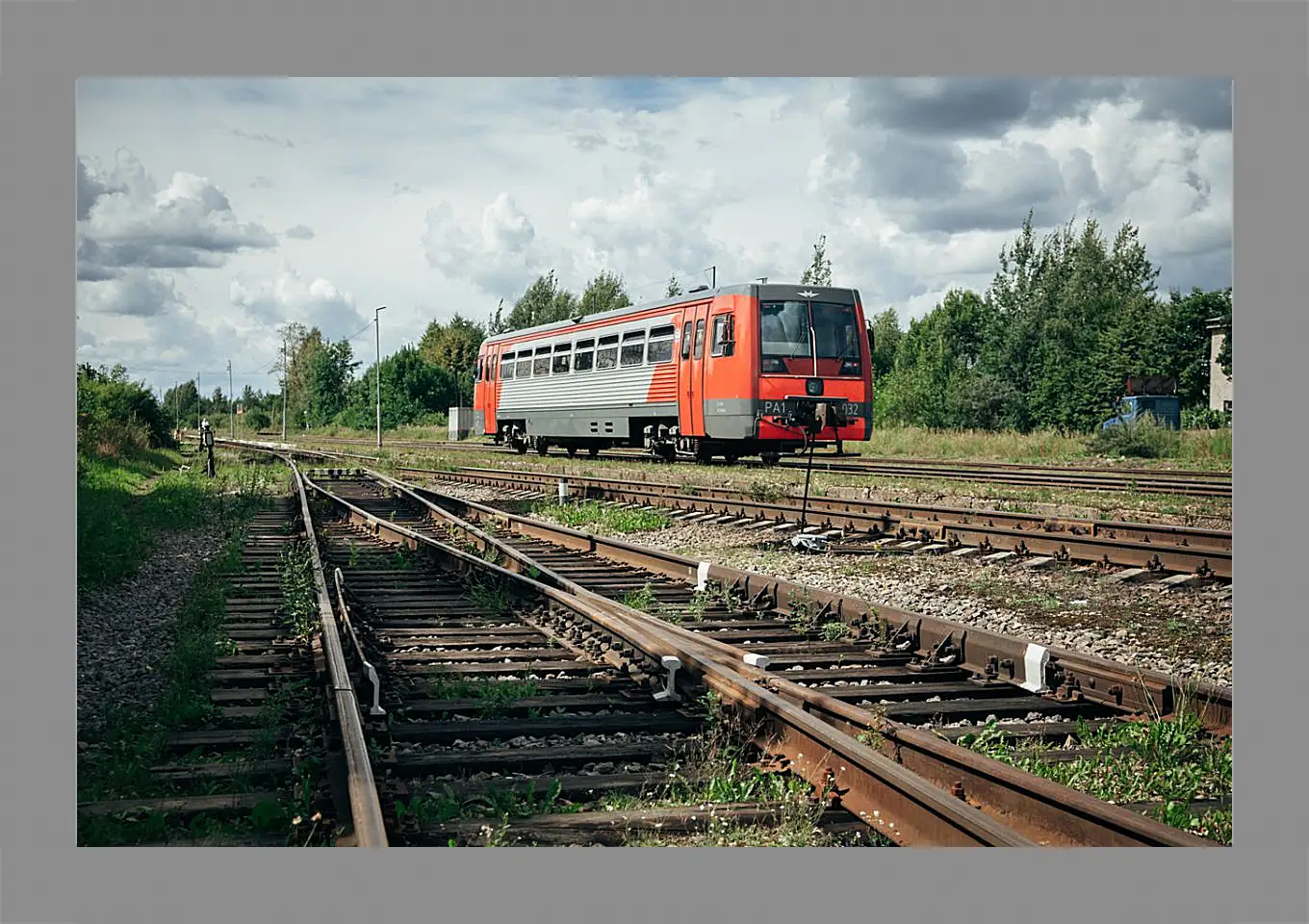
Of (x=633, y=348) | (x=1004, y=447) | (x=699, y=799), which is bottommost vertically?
(x=699, y=799)

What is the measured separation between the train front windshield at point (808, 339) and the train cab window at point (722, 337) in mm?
479

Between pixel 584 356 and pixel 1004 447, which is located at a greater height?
pixel 584 356

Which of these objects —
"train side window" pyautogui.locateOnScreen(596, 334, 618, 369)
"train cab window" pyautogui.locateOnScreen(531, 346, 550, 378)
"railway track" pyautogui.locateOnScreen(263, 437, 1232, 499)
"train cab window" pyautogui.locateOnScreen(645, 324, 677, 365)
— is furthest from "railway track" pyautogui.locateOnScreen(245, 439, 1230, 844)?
"train cab window" pyautogui.locateOnScreen(531, 346, 550, 378)

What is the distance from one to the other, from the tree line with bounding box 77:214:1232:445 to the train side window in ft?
1.95

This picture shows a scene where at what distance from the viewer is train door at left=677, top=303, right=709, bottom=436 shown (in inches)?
666

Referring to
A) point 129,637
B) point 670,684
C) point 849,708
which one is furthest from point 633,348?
point 849,708

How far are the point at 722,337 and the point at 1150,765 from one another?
41.1ft

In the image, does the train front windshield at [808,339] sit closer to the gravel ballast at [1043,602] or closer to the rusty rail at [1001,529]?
the rusty rail at [1001,529]

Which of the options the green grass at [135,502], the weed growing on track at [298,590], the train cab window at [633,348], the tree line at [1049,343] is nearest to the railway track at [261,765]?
the weed growing on track at [298,590]

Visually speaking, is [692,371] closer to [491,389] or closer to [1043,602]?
[1043,602]

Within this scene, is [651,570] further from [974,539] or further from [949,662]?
[949,662]

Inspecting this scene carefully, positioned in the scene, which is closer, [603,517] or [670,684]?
[670,684]

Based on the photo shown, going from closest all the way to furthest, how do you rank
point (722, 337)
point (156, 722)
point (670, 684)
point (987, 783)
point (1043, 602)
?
1. point (987, 783)
2. point (156, 722)
3. point (670, 684)
4. point (1043, 602)
5. point (722, 337)

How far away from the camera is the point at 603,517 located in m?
12.6
